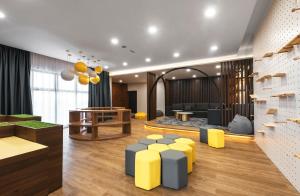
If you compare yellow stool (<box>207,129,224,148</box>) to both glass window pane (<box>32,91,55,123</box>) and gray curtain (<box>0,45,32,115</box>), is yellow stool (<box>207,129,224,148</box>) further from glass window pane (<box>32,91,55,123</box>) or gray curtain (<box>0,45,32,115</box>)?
glass window pane (<box>32,91,55,123</box>)

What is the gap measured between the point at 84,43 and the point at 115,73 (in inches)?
173

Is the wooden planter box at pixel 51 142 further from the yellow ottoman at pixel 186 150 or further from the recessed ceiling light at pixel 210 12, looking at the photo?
the recessed ceiling light at pixel 210 12

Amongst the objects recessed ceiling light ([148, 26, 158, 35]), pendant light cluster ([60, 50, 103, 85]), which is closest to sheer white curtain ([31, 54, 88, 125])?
pendant light cluster ([60, 50, 103, 85])

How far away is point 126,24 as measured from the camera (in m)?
3.36

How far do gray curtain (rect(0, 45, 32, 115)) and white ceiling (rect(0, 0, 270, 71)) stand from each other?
378 millimetres

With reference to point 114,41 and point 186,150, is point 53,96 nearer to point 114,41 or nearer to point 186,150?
point 114,41

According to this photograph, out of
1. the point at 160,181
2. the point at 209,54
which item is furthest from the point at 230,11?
the point at 160,181

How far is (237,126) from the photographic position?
480cm

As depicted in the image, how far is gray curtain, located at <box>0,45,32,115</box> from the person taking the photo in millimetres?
4562

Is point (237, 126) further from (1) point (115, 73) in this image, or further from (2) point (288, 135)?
(1) point (115, 73)

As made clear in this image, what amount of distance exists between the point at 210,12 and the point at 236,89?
3.73 meters

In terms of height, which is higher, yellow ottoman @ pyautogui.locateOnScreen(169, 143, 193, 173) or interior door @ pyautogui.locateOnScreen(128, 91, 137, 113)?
interior door @ pyautogui.locateOnScreen(128, 91, 137, 113)

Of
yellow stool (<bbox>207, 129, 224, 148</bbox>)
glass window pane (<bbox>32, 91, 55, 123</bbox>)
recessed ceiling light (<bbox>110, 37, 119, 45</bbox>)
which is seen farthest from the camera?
glass window pane (<bbox>32, 91, 55, 123</bbox>)

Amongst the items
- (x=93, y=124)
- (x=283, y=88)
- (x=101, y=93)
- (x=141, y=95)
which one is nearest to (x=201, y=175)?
(x=283, y=88)
